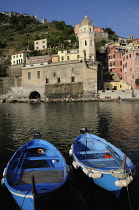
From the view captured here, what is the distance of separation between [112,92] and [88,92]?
7307mm

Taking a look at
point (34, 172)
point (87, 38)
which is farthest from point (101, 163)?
point (87, 38)

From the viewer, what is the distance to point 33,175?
5.39 metres

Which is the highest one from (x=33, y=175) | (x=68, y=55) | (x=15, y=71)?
(x=68, y=55)

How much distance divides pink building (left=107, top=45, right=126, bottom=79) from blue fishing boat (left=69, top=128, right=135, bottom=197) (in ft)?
190

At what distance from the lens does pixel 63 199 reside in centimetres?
682

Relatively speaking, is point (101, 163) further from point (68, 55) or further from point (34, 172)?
point (68, 55)

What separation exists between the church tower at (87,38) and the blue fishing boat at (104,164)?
52609mm

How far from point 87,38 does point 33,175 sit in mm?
60507

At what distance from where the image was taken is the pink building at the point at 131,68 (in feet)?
178

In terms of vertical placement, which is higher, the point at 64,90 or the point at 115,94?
the point at 64,90

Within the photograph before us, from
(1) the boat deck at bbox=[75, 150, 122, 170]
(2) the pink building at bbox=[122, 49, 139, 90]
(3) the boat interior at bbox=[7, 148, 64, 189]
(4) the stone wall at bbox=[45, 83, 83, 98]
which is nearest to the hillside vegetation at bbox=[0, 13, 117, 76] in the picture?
(2) the pink building at bbox=[122, 49, 139, 90]

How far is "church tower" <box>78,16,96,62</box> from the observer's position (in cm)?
5991

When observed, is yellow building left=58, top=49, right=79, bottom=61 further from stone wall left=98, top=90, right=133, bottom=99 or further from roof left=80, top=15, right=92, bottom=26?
stone wall left=98, top=90, right=133, bottom=99

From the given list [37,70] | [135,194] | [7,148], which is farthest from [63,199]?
[37,70]
